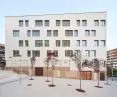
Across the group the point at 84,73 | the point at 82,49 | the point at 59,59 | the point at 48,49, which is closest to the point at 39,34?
the point at 48,49

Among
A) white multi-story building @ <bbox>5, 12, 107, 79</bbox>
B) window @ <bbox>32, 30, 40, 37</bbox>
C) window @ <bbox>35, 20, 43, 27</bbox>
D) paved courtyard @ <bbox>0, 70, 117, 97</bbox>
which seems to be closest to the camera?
paved courtyard @ <bbox>0, 70, 117, 97</bbox>

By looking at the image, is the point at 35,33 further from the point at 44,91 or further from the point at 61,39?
the point at 44,91

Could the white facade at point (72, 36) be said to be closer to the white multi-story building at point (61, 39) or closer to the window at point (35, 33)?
the white multi-story building at point (61, 39)

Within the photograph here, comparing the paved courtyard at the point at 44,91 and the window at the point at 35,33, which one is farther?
the window at the point at 35,33

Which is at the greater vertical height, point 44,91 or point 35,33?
point 35,33

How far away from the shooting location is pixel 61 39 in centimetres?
5388

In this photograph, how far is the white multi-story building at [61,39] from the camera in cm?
5353

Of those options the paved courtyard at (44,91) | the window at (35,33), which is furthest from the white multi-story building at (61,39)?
the paved courtyard at (44,91)

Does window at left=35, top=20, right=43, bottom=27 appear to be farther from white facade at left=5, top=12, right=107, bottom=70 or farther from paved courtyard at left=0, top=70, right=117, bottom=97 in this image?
paved courtyard at left=0, top=70, right=117, bottom=97

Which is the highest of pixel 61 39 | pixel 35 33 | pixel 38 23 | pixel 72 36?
pixel 38 23

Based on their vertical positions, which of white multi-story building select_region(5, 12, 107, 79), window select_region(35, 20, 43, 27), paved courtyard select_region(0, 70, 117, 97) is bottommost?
paved courtyard select_region(0, 70, 117, 97)

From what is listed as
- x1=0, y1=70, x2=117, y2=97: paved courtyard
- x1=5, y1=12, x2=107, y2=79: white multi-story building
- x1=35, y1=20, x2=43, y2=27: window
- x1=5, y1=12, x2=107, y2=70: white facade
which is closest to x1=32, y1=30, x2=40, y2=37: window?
x1=5, y1=12, x2=107, y2=79: white multi-story building

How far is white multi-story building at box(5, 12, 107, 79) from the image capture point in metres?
53.5

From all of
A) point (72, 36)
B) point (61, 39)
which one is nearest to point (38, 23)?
point (61, 39)
